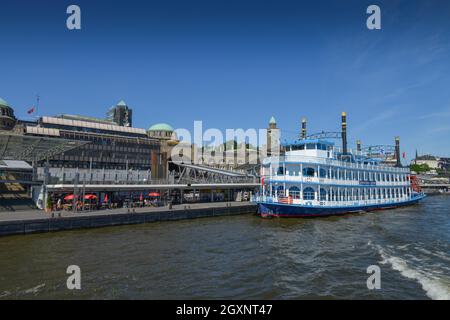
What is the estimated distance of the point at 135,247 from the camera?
3033cm

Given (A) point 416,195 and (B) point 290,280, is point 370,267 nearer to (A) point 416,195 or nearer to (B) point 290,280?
(B) point 290,280

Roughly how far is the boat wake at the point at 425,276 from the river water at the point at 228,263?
0.20 ft

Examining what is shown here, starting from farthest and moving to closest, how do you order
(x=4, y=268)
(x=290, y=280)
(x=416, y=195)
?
(x=416, y=195) < (x=4, y=268) < (x=290, y=280)

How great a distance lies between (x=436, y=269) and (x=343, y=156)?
43.2 metres

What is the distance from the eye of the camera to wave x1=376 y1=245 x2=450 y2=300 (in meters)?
18.9

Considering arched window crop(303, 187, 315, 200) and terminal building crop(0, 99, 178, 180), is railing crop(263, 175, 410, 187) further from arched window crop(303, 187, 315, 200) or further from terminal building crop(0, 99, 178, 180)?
terminal building crop(0, 99, 178, 180)

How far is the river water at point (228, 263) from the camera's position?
19.4m

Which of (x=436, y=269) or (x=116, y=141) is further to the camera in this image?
(x=116, y=141)

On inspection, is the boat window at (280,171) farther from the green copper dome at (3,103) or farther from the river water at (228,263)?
the green copper dome at (3,103)

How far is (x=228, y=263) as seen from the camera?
82.9 feet

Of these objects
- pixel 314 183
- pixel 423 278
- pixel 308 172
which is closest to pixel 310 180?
pixel 314 183
